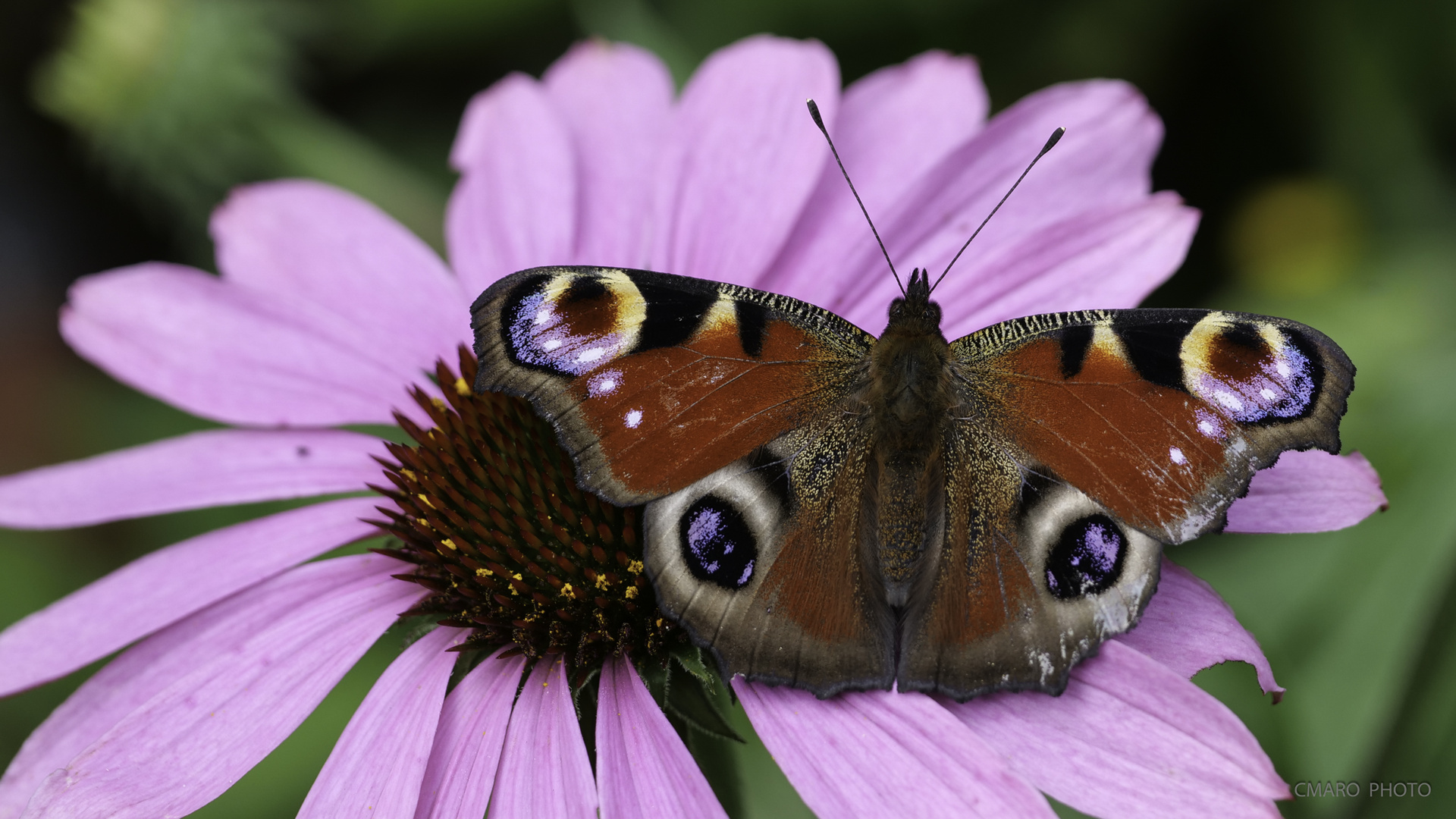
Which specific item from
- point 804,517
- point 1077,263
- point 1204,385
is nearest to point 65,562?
point 804,517

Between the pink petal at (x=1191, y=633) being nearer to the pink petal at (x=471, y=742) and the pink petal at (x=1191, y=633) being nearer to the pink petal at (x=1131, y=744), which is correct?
the pink petal at (x=1131, y=744)

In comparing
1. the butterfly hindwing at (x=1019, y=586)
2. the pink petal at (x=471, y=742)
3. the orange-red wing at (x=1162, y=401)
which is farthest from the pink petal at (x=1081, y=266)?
the pink petal at (x=471, y=742)

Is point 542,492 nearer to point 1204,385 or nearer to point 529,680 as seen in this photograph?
point 529,680

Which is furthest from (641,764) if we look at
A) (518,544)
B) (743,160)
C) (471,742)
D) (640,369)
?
(743,160)

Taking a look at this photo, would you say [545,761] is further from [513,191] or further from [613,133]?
[613,133]

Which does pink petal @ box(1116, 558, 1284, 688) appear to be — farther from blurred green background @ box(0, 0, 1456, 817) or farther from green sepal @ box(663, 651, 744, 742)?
blurred green background @ box(0, 0, 1456, 817)

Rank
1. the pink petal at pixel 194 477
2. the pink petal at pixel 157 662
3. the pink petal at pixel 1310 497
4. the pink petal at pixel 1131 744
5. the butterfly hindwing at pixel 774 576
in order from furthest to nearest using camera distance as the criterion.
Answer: the pink petal at pixel 194 477 → the pink petal at pixel 157 662 → the pink petal at pixel 1310 497 → the butterfly hindwing at pixel 774 576 → the pink petal at pixel 1131 744
